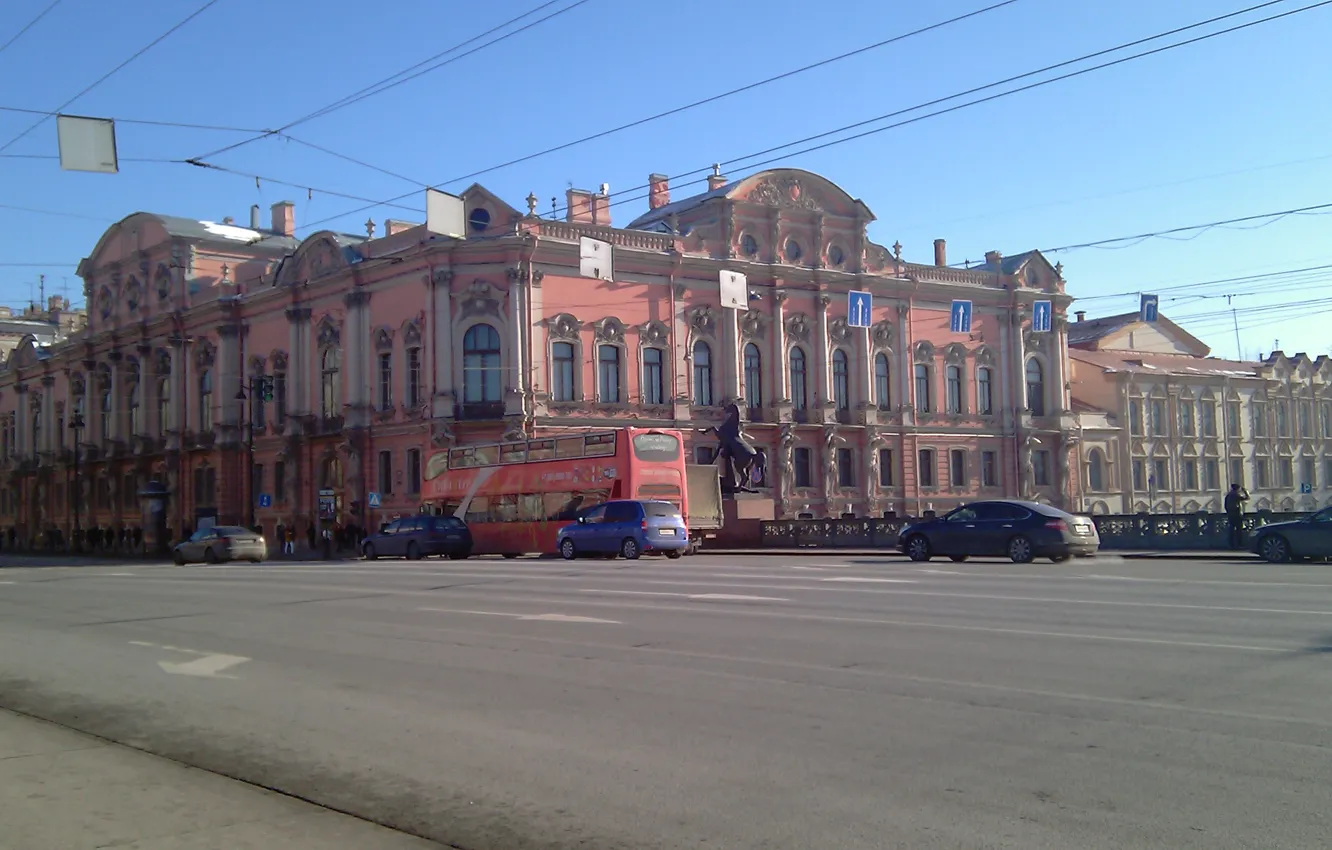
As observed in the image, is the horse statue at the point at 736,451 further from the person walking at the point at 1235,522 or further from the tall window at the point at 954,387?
the tall window at the point at 954,387

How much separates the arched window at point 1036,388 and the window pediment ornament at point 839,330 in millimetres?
11879

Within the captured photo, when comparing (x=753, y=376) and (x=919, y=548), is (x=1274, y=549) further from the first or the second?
(x=753, y=376)

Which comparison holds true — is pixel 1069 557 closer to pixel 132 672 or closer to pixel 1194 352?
pixel 132 672

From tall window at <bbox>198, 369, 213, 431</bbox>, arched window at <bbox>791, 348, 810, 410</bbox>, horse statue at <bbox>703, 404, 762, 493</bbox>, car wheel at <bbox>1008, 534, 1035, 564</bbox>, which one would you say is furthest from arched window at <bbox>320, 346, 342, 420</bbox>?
car wheel at <bbox>1008, 534, 1035, 564</bbox>

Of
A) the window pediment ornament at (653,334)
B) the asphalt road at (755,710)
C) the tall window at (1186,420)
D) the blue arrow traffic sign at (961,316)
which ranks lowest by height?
the asphalt road at (755,710)

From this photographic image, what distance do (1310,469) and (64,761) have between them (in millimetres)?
77759

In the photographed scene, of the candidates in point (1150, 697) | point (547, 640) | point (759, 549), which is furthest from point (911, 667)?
point (759, 549)

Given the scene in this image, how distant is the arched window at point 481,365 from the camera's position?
48562mm

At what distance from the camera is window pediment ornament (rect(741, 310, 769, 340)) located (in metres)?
54.8

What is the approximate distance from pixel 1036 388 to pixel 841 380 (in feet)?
41.4

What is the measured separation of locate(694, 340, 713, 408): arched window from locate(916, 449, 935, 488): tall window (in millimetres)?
12199

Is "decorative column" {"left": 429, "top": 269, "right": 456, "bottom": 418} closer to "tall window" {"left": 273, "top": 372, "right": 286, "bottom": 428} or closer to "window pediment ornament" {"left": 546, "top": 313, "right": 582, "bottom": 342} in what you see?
"window pediment ornament" {"left": 546, "top": 313, "right": 582, "bottom": 342}

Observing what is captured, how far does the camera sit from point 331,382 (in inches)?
2154

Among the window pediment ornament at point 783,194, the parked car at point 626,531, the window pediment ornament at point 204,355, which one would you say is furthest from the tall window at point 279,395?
the parked car at point 626,531
